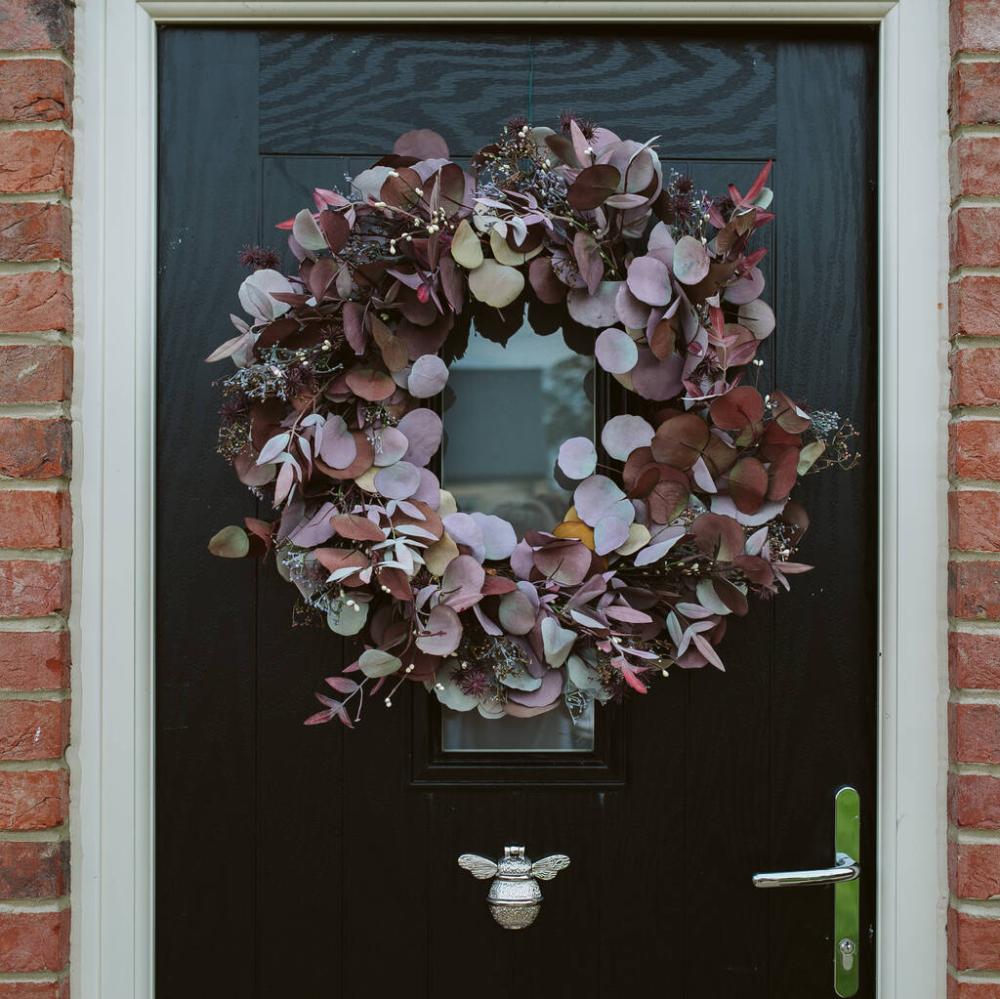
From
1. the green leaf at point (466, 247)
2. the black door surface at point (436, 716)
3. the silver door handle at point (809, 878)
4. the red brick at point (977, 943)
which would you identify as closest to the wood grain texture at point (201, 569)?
the black door surface at point (436, 716)

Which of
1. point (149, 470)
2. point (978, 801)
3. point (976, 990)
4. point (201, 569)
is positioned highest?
point (149, 470)

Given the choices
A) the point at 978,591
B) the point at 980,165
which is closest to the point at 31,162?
the point at 980,165

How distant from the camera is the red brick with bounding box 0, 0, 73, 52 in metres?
1.20

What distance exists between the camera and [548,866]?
49.8 inches

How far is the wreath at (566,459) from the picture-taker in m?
1.14

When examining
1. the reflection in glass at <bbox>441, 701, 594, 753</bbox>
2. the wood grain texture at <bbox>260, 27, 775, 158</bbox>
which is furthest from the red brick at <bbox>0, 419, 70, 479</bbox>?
the reflection in glass at <bbox>441, 701, 594, 753</bbox>

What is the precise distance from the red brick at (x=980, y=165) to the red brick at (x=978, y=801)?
0.75 meters

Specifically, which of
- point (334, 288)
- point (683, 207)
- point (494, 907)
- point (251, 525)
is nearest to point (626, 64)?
point (683, 207)

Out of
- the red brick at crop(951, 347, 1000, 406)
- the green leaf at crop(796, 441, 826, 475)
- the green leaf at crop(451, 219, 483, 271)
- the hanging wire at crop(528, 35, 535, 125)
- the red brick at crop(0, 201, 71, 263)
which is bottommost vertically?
the green leaf at crop(796, 441, 826, 475)

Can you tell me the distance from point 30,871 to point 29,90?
0.99m

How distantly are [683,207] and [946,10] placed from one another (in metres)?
0.46

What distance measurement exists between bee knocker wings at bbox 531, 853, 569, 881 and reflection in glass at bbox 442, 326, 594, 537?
442mm

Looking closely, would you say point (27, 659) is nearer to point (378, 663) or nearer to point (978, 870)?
point (378, 663)

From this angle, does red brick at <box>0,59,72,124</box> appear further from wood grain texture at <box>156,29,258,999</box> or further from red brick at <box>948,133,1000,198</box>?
red brick at <box>948,133,1000,198</box>
